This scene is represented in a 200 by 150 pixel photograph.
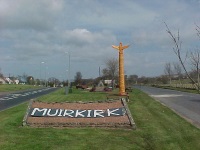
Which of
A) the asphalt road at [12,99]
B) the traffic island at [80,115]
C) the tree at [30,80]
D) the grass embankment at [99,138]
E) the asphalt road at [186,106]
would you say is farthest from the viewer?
the tree at [30,80]

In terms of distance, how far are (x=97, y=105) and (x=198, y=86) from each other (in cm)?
918

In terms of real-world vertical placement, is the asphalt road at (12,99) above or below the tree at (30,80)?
below

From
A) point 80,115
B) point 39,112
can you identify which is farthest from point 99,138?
point 39,112

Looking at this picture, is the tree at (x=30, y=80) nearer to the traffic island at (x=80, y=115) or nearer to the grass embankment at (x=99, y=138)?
the traffic island at (x=80, y=115)

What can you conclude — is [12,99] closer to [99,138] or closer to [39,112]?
[39,112]

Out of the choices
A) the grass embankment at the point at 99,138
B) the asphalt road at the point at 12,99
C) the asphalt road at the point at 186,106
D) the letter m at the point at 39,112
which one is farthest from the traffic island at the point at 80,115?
the asphalt road at the point at 12,99

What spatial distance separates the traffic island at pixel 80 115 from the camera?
12.9m

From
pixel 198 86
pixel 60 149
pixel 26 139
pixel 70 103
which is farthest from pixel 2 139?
pixel 198 86

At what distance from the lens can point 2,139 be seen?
10594mm

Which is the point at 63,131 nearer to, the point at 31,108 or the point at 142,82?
the point at 31,108

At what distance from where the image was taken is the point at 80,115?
1344 centimetres

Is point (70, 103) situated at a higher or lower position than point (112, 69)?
lower

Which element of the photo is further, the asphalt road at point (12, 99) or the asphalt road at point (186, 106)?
the asphalt road at point (12, 99)

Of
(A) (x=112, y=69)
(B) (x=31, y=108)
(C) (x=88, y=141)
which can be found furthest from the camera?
(A) (x=112, y=69)
